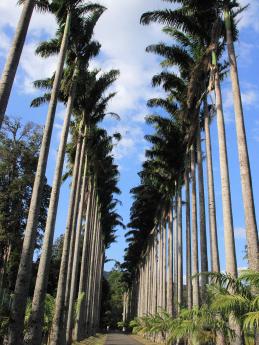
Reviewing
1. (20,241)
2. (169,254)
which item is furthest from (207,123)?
(20,241)

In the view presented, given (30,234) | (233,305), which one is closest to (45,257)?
(30,234)

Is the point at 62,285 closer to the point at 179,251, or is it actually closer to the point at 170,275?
the point at 179,251

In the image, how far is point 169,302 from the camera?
29.5 metres

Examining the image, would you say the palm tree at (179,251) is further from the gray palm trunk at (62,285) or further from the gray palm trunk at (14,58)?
the gray palm trunk at (14,58)

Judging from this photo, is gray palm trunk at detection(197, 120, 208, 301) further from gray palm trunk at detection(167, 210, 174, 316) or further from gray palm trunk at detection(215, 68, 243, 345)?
gray palm trunk at detection(167, 210, 174, 316)

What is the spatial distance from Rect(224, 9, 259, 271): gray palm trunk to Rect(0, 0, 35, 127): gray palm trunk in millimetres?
7165

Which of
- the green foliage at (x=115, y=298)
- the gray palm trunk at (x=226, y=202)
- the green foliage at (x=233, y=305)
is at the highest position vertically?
the green foliage at (x=115, y=298)

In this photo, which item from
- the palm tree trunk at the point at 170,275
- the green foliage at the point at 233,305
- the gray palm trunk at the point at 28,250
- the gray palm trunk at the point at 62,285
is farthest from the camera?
the palm tree trunk at the point at 170,275

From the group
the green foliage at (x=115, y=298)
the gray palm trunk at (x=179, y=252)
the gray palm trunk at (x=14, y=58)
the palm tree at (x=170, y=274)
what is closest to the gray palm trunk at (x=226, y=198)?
the gray palm trunk at (x=14, y=58)

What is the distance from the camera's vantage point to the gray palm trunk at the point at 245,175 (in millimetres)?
11562

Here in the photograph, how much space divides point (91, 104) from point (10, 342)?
1650 cm

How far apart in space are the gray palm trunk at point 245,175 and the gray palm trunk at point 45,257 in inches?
246

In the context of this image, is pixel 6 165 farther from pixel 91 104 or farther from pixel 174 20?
pixel 174 20

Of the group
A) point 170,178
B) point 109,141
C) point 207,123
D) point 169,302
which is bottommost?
point 169,302
